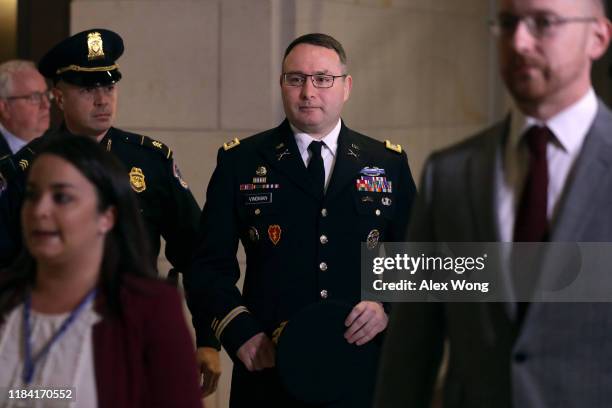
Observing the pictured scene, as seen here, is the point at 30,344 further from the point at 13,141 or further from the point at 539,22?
the point at 13,141

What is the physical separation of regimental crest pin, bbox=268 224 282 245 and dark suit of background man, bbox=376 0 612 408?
1.48 meters

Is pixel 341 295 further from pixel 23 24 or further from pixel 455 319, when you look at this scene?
pixel 23 24

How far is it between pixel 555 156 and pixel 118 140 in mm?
2298

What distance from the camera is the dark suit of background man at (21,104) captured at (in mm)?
6574

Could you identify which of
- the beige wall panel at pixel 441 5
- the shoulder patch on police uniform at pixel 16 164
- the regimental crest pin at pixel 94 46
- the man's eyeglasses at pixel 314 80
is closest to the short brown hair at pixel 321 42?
the man's eyeglasses at pixel 314 80

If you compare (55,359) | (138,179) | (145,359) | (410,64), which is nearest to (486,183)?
(145,359)

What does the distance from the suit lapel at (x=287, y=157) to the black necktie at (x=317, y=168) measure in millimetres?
15

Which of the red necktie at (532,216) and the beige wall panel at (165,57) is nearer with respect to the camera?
the red necktie at (532,216)

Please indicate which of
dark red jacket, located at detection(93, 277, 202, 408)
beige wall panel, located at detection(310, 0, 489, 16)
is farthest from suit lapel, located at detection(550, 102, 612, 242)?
beige wall panel, located at detection(310, 0, 489, 16)

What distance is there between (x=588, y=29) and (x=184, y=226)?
2312 mm

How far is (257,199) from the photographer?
13.4ft

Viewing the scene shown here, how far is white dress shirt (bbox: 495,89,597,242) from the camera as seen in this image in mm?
2455

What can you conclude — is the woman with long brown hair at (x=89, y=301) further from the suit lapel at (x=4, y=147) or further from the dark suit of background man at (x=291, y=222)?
the suit lapel at (x=4, y=147)

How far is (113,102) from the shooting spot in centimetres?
434
